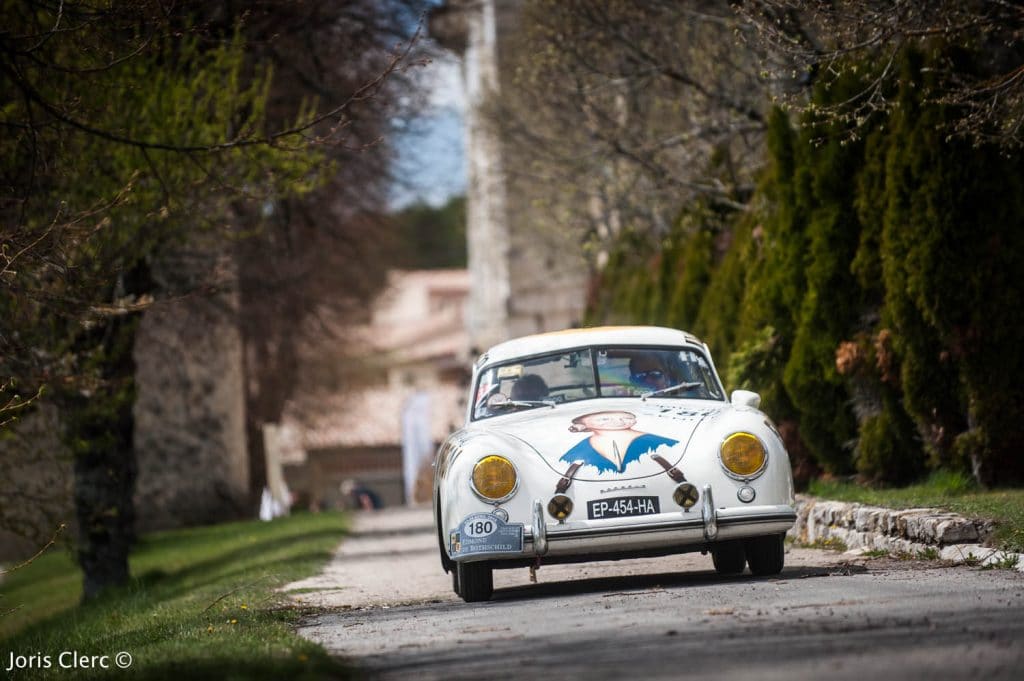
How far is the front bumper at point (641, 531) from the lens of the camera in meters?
8.54

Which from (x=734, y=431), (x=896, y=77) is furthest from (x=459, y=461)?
(x=896, y=77)

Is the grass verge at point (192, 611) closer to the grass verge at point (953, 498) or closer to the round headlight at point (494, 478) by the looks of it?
the round headlight at point (494, 478)

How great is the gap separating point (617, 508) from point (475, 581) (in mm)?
1098

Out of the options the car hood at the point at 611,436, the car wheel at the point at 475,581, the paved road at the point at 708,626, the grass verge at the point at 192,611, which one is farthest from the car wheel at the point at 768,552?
the grass verge at the point at 192,611

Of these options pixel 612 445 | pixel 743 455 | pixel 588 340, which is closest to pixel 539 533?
pixel 612 445

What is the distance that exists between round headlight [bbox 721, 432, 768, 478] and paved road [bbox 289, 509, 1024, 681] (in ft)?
2.21

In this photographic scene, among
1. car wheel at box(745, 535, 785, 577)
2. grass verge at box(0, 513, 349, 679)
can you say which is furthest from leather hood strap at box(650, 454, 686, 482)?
grass verge at box(0, 513, 349, 679)

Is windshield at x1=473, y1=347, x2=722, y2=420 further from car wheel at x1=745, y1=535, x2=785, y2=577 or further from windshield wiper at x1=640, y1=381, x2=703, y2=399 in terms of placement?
car wheel at x1=745, y1=535, x2=785, y2=577

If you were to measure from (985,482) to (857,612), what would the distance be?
20.0ft

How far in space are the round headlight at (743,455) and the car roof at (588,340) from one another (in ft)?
5.56

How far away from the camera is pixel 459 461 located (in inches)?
352

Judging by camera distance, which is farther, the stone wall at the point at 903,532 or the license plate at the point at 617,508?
the stone wall at the point at 903,532

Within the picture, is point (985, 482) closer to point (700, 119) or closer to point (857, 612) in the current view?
point (857, 612)

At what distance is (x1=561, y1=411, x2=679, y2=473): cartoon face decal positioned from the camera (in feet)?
28.7
